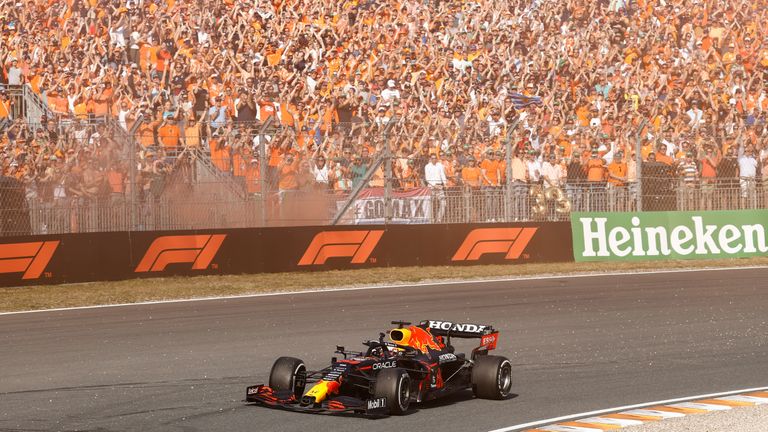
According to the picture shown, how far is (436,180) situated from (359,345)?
875 centimetres

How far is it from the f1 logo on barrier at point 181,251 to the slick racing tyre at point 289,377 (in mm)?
11014

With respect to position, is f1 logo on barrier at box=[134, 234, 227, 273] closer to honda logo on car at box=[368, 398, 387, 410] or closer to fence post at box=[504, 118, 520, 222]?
fence post at box=[504, 118, 520, 222]

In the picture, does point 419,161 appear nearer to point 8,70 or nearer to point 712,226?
point 712,226

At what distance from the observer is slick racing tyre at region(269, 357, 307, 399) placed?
8.17m

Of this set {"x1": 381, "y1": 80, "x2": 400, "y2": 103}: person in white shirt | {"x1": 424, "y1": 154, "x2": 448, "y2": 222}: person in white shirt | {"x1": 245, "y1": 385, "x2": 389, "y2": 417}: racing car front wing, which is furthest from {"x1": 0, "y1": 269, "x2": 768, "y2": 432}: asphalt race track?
{"x1": 381, "y1": 80, "x2": 400, "y2": 103}: person in white shirt

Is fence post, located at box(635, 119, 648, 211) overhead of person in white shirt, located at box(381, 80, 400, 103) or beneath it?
beneath

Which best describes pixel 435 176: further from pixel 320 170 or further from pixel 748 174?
pixel 748 174

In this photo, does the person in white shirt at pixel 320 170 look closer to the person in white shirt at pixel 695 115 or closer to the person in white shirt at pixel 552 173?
the person in white shirt at pixel 552 173

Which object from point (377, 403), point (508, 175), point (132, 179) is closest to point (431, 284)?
point (508, 175)

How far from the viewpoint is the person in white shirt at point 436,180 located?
20109mm

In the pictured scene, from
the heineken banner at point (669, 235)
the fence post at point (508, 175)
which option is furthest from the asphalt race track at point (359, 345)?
the heineken banner at point (669, 235)

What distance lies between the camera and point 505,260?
2141 cm

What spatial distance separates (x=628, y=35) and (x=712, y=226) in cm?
742

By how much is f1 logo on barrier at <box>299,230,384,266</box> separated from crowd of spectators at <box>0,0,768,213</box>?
3.59 ft
